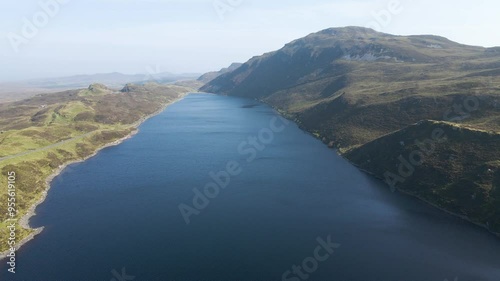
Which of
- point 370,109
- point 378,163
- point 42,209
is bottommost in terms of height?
point 42,209

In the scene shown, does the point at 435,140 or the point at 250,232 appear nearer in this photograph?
the point at 250,232

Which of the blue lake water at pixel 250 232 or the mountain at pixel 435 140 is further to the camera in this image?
the mountain at pixel 435 140

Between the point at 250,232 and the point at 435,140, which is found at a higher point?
the point at 435,140

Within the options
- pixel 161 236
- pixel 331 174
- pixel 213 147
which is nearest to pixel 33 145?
pixel 213 147

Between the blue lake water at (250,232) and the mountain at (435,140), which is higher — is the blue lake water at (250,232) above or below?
below

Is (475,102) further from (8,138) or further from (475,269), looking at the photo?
(8,138)

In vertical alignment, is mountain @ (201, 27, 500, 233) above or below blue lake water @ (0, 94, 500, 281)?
above

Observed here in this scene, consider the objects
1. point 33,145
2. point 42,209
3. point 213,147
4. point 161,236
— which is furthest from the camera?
point 213,147

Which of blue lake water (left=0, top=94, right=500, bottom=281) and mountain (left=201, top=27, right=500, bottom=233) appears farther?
mountain (left=201, top=27, right=500, bottom=233)
